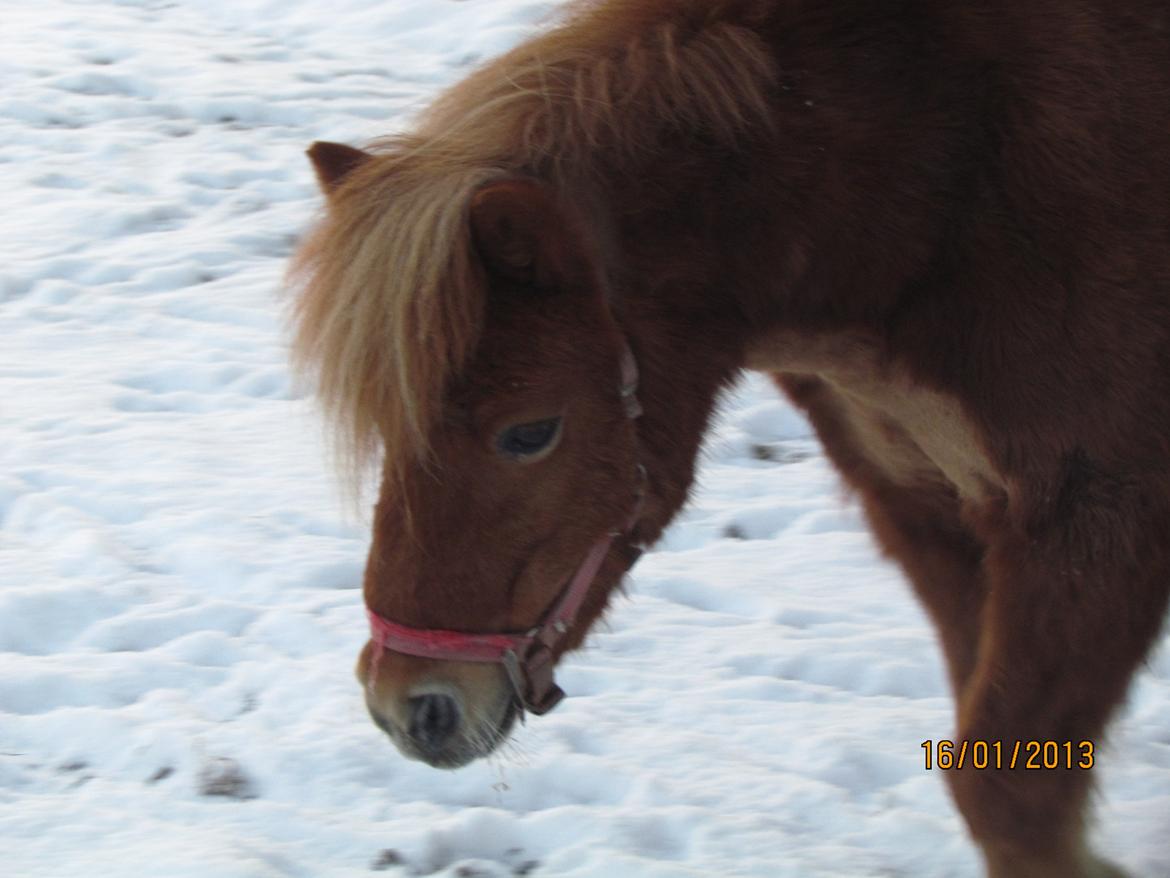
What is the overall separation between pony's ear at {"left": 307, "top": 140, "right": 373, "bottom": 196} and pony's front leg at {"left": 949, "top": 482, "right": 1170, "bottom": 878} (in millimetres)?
1180

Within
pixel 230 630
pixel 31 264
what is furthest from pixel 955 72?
pixel 31 264

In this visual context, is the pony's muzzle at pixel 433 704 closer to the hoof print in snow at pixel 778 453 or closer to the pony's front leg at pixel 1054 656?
the pony's front leg at pixel 1054 656

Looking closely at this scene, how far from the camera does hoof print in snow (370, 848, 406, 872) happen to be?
2.63 metres

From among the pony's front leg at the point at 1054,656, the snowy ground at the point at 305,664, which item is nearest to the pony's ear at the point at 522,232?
the snowy ground at the point at 305,664

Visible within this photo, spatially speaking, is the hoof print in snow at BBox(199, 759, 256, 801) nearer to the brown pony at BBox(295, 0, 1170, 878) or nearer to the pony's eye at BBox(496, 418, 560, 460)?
the brown pony at BBox(295, 0, 1170, 878)

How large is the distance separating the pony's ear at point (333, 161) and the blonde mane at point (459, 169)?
43 mm

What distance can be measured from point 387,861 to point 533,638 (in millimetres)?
776

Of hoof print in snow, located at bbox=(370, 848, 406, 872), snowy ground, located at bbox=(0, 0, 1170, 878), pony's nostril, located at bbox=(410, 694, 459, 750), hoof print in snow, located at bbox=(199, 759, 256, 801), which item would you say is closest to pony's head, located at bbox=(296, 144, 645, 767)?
pony's nostril, located at bbox=(410, 694, 459, 750)

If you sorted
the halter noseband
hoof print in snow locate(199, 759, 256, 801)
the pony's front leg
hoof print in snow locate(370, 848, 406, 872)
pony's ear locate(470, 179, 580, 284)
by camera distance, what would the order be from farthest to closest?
hoof print in snow locate(199, 759, 256, 801)
hoof print in snow locate(370, 848, 406, 872)
the pony's front leg
the halter noseband
pony's ear locate(470, 179, 580, 284)

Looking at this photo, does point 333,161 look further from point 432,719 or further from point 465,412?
point 432,719

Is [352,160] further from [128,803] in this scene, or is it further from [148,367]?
[148,367]

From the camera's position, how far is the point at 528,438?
2.01 meters

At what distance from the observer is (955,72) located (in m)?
2.20
